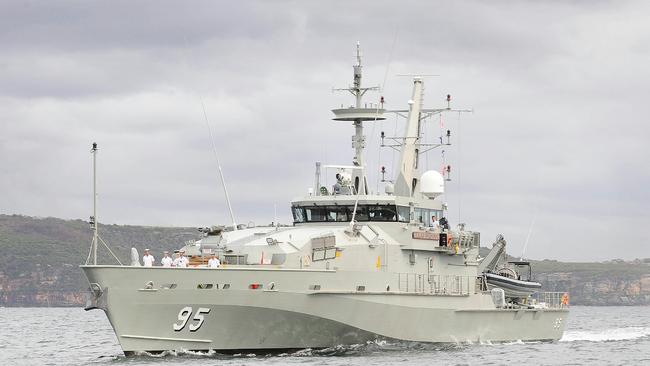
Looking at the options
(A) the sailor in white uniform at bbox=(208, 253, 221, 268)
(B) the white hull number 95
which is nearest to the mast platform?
(A) the sailor in white uniform at bbox=(208, 253, 221, 268)

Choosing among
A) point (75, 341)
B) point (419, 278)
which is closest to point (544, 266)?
point (75, 341)

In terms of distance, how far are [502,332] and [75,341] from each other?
67.0 feet

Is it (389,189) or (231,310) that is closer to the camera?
(231,310)

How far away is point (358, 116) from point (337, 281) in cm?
734

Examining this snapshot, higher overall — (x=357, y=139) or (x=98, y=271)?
(x=357, y=139)

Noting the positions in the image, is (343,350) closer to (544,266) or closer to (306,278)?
(306,278)

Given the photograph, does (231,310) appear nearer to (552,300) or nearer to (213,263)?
(213,263)

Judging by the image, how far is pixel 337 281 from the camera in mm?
35812

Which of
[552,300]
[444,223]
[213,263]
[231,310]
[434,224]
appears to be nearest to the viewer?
[231,310]

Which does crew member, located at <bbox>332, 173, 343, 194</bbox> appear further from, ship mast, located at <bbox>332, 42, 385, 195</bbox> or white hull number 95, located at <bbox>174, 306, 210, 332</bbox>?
white hull number 95, located at <bbox>174, 306, 210, 332</bbox>

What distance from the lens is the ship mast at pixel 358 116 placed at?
4109cm

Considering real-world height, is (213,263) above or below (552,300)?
above

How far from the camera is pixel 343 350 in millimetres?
36344

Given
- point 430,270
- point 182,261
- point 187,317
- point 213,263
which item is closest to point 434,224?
point 430,270
